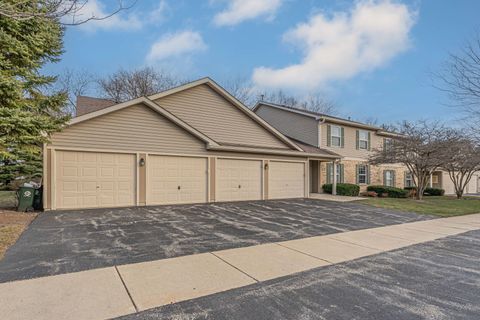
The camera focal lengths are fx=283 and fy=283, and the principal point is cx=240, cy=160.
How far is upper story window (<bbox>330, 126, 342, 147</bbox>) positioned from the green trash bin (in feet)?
53.9

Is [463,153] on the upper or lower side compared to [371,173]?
upper

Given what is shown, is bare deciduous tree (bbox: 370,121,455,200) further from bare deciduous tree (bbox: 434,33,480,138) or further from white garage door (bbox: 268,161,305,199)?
white garage door (bbox: 268,161,305,199)

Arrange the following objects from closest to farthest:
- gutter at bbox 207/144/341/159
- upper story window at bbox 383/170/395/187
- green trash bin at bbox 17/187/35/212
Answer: green trash bin at bbox 17/187/35/212 < gutter at bbox 207/144/341/159 < upper story window at bbox 383/170/395/187

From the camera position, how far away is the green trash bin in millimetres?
9594

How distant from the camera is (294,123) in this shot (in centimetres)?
2012

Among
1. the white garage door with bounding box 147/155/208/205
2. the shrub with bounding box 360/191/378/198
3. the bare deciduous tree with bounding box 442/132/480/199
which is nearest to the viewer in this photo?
the white garage door with bounding box 147/155/208/205

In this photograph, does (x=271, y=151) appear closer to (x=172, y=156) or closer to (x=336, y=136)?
(x=172, y=156)

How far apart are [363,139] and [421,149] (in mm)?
4931

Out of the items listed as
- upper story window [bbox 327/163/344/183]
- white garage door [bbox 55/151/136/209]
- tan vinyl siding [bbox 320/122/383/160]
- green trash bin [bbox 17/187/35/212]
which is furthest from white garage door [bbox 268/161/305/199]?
green trash bin [bbox 17/187/35/212]

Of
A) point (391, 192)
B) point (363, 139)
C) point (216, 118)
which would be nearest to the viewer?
point (216, 118)

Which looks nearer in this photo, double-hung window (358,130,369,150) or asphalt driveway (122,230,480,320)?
asphalt driveway (122,230,480,320)

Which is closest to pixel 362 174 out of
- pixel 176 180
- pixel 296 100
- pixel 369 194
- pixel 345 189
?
pixel 369 194

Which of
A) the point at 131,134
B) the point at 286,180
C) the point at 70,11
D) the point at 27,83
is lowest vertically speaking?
the point at 286,180

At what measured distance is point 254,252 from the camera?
17.4 feet
